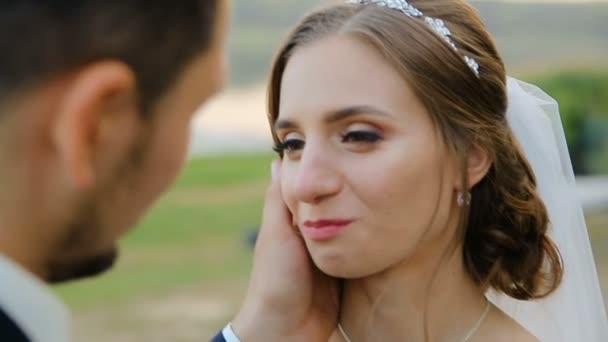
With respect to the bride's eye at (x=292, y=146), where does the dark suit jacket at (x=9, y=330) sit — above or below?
above

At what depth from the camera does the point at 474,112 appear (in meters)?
2.08

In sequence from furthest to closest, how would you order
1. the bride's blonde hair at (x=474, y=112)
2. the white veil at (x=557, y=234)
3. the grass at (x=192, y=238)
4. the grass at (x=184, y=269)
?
the grass at (x=192, y=238) < the grass at (x=184, y=269) < the white veil at (x=557, y=234) < the bride's blonde hair at (x=474, y=112)

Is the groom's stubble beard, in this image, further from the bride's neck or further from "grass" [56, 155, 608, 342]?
"grass" [56, 155, 608, 342]

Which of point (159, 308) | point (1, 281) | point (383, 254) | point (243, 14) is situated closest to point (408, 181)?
point (383, 254)

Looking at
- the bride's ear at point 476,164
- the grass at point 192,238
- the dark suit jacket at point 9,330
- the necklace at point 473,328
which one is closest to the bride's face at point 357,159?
the bride's ear at point 476,164

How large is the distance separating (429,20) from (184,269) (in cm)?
742

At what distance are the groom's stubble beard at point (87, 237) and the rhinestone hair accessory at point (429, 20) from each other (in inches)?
46.2

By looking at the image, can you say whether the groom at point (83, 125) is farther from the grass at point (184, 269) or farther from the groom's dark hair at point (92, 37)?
the grass at point (184, 269)

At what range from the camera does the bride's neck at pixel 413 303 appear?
205cm

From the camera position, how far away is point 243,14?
13164 mm

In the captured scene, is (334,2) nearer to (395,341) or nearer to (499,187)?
(499,187)

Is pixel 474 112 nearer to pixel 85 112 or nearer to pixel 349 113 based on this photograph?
pixel 349 113

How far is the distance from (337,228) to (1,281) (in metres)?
1.01

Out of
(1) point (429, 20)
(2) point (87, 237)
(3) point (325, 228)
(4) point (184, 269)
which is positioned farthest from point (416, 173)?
(4) point (184, 269)
